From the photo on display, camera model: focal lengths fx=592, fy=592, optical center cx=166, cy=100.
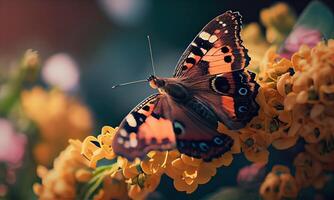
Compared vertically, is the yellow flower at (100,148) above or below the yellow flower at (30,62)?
below

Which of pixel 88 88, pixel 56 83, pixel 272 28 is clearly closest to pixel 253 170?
pixel 272 28

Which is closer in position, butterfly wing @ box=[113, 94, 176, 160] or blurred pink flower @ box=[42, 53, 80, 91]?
butterfly wing @ box=[113, 94, 176, 160]

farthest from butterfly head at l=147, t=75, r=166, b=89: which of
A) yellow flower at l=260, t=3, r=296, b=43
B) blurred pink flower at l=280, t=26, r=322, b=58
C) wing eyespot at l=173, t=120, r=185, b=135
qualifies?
yellow flower at l=260, t=3, r=296, b=43

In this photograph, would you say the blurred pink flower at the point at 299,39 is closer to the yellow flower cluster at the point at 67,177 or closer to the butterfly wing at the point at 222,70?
the butterfly wing at the point at 222,70

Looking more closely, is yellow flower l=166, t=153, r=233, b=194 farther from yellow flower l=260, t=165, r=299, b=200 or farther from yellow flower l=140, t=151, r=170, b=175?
yellow flower l=260, t=165, r=299, b=200

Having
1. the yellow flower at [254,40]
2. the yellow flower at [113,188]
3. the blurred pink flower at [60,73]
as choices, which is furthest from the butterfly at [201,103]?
the blurred pink flower at [60,73]
